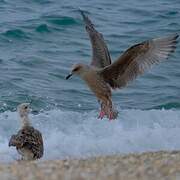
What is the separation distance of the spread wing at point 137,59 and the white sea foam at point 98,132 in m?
1.17

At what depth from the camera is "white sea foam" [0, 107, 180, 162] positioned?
1247 cm

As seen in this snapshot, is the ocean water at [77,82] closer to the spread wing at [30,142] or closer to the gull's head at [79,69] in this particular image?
the spread wing at [30,142]

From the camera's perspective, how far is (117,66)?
11805mm

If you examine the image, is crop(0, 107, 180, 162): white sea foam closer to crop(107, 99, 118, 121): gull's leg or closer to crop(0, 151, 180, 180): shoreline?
crop(107, 99, 118, 121): gull's leg

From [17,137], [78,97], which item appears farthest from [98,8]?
[17,137]

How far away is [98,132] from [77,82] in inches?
142

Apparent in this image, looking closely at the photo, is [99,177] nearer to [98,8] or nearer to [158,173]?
[158,173]

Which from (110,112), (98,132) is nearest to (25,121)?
(110,112)

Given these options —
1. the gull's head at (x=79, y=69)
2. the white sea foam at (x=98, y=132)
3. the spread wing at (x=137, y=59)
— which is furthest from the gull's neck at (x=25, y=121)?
the spread wing at (x=137, y=59)

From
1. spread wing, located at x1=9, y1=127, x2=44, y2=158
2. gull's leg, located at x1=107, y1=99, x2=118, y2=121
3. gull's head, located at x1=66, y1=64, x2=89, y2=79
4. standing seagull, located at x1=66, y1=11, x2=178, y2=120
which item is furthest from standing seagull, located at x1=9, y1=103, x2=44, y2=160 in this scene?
gull's leg, located at x1=107, y1=99, x2=118, y2=121

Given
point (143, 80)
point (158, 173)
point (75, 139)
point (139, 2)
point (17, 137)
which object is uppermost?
point (158, 173)

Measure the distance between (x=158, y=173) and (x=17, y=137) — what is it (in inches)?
136

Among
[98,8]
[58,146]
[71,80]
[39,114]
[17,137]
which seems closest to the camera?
[17,137]

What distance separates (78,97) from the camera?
16000mm
